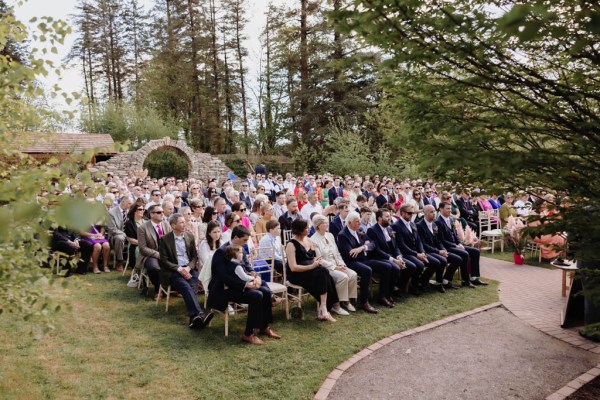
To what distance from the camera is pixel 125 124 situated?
103ft

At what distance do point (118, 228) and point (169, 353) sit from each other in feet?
16.5

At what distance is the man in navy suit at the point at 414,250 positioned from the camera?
7.86 metres

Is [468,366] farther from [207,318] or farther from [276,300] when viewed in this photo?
[207,318]

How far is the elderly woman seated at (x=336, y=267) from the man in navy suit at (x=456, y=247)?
2.60 metres

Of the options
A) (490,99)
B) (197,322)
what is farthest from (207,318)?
(490,99)

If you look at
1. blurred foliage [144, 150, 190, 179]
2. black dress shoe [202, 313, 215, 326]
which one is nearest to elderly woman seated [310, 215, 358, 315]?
black dress shoe [202, 313, 215, 326]

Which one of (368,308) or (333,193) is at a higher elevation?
(333,193)

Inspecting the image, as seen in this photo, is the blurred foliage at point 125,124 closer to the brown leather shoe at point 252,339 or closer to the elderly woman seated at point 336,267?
the elderly woman seated at point 336,267

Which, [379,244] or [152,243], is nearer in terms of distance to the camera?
[152,243]

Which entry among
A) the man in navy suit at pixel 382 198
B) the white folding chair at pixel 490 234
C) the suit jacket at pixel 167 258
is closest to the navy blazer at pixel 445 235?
the white folding chair at pixel 490 234

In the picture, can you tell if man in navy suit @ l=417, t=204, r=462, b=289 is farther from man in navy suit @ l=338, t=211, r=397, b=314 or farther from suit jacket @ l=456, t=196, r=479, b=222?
suit jacket @ l=456, t=196, r=479, b=222

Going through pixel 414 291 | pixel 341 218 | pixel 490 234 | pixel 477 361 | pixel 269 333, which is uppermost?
pixel 341 218

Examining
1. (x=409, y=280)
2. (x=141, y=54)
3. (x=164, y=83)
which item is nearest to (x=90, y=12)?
(x=141, y=54)

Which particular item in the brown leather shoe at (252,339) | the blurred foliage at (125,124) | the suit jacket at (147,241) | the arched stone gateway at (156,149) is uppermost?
the blurred foliage at (125,124)
